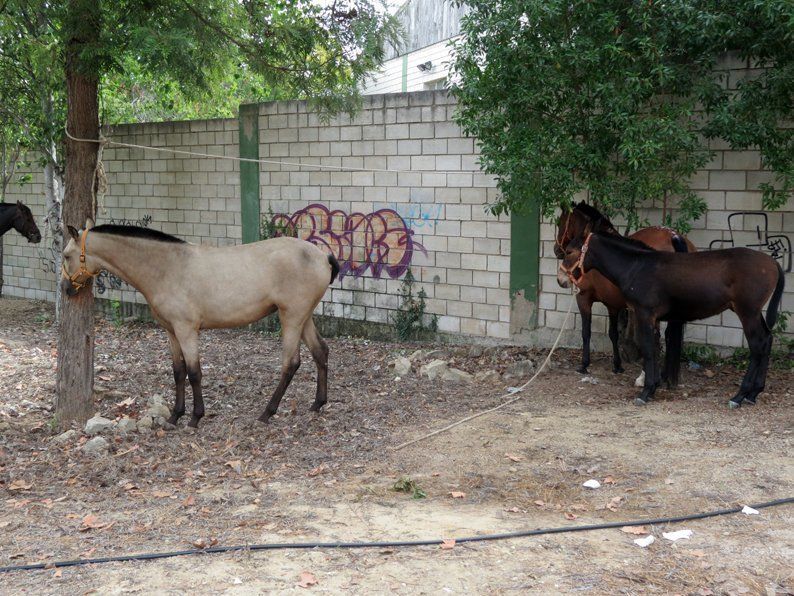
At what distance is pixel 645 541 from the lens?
475 cm

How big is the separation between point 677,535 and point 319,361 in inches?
156

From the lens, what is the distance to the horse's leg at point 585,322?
29.6ft

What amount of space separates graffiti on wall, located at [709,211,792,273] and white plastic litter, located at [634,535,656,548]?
4830 mm

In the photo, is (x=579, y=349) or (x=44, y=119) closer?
(x=579, y=349)

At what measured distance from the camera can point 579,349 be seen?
9797mm

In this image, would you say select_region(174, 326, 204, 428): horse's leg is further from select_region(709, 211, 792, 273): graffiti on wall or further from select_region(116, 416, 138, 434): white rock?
select_region(709, 211, 792, 273): graffiti on wall

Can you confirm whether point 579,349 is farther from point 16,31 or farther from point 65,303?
point 16,31

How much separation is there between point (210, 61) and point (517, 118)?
10.4ft

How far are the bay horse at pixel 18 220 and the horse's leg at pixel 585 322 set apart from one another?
902 cm

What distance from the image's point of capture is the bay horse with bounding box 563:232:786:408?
7492mm

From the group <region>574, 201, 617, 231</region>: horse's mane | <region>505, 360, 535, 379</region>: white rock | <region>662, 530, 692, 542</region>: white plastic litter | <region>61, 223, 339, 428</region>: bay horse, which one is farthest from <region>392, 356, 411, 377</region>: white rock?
<region>662, 530, 692, 542</region>: white plastic litter

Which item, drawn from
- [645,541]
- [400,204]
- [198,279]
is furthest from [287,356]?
[400,204]

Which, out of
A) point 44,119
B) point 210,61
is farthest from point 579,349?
point 44,119

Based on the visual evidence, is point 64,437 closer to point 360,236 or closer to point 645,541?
point 645,541
